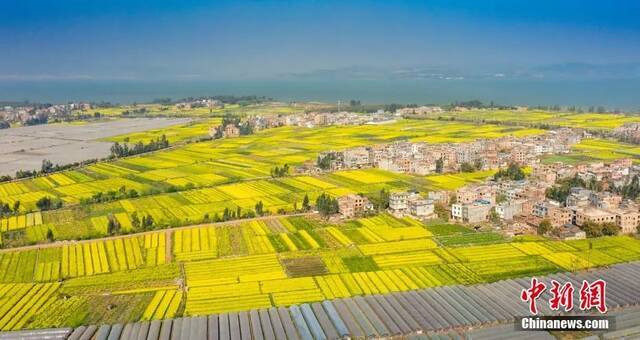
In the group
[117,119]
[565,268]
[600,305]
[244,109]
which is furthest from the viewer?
[244,109]

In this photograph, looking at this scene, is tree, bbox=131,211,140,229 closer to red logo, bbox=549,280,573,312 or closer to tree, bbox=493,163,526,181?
red logo, bbox=549,280,573,312

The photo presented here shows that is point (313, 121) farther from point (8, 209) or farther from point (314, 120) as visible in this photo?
point (8, 209)

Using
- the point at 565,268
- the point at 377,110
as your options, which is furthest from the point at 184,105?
the point at 565,268

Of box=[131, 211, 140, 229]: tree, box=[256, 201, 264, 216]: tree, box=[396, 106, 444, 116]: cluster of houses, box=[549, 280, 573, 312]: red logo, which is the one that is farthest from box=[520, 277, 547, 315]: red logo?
box=[396, 106, 444, 116]: cluster of houses

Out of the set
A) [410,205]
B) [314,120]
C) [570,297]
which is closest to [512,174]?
[410,205]

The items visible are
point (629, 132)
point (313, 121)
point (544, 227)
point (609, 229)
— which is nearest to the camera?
point (609, 229)

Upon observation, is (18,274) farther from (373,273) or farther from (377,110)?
(377,110)
